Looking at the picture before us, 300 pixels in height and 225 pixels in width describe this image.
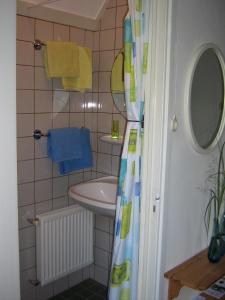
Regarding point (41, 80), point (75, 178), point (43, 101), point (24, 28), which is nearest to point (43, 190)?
point (75, 178)

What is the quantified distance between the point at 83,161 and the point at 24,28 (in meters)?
1.02

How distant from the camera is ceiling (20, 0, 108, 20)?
2301 mm

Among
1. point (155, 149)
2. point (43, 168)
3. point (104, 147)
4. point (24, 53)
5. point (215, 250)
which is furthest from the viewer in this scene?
point (104, 147)

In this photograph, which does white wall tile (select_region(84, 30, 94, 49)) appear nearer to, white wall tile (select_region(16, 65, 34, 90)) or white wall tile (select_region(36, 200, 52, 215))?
white wall tile (select_region(16, 65, 34, 90))

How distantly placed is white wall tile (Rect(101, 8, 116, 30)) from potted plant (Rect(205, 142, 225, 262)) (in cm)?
120

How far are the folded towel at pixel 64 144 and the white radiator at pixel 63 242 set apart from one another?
0.42 m

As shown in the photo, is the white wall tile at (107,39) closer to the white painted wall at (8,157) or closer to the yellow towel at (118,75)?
the yellow towel at (118,75)

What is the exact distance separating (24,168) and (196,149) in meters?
1.18

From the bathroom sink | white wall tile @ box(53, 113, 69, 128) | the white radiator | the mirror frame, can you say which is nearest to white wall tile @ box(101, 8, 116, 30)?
white wall tile @ box(53, 113, 69, 128)

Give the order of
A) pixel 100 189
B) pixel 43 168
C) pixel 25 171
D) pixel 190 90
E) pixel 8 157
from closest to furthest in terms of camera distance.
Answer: pixel 8 157 < pixel 190 90 < pixel 25 171 < pixel 43 168 < pixel 100 189

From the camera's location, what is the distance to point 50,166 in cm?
252

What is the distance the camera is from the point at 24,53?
2242 millimetres

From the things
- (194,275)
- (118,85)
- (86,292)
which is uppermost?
(118,85)

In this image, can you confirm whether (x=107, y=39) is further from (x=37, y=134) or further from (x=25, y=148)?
(x=25, y=148)
